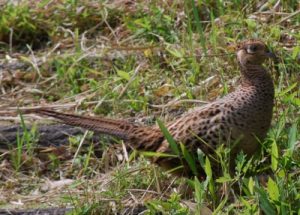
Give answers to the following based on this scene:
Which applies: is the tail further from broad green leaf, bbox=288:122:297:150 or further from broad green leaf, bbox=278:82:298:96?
broad green leaf, bbox=288:122:297:150

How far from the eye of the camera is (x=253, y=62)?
5.86m

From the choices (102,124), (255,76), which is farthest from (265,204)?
(102,124)

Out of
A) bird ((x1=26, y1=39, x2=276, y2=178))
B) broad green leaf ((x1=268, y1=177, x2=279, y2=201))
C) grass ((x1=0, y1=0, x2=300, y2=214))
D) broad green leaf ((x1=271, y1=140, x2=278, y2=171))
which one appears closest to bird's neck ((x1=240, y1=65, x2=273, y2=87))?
bird ((x1=26, y1=39, x2=276, y2=178))

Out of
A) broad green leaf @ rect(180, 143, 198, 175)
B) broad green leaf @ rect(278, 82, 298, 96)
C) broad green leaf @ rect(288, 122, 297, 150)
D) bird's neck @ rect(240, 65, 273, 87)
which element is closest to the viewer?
broad green leaf @ rect(288, 122, 297, 150)

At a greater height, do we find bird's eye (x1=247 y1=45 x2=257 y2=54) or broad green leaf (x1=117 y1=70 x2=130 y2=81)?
bird's eye (x1=247 y1=45 x2=257 y2=54)

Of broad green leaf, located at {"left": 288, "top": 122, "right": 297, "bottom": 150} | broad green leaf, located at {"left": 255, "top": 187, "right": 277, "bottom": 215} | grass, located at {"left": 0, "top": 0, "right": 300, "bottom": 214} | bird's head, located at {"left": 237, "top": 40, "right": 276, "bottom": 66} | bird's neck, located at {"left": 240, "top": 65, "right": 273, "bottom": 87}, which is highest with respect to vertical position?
bird's head, located at {"left": 237, "top": 40, "right": 276, "bottom": 66}

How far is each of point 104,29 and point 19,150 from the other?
1.90m

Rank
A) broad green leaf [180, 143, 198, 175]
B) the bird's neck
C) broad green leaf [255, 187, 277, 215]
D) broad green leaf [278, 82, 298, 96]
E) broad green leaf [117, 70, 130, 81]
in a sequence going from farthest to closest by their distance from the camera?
broad green leaf [117, 70, 130, 81] → broad green leaf [278, 82, 298, 96] → the bird's neck → broad green leaf [180, 143, 198, 175] → broad green leaf [255, 187, 277, 215]

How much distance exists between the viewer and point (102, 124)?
6078 mm

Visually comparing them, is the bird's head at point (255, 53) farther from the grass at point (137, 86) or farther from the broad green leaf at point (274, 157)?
the broad green leaf at point (274, 157)

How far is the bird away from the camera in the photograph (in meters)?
5.56

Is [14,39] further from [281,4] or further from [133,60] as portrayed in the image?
[281,4]

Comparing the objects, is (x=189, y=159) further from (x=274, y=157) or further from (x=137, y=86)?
(x=137, y=86)

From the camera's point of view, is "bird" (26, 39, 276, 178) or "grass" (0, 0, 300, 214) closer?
"grass" (0, 0, 300, 214)
